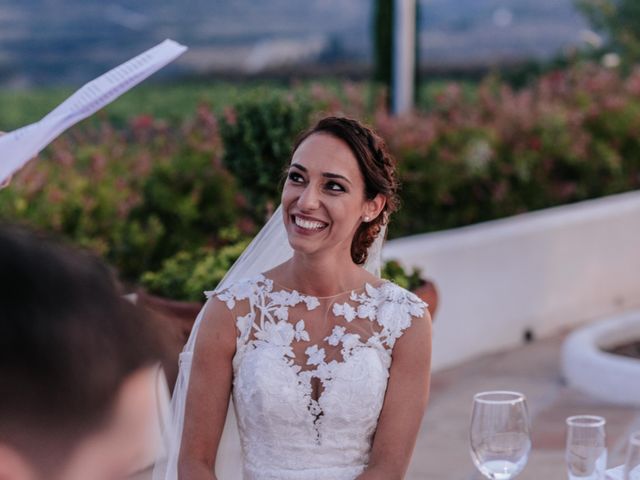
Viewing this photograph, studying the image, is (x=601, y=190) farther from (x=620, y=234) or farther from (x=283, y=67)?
(x=283, y=67)

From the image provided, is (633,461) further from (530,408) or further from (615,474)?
(530,408)

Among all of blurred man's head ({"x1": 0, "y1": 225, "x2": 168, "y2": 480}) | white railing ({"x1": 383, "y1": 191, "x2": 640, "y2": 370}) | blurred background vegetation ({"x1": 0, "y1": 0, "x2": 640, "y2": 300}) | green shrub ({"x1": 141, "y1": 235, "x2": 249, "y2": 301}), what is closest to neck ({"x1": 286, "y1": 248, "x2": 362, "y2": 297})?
blurred background vegetation ({"x1": 0, "y1": 0, "x2": 640, "y2": 300})

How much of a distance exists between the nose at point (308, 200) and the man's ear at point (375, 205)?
178 millimetres

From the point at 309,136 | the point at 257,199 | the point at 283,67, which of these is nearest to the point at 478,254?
the point at 257,199

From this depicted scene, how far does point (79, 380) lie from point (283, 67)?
20057 millimetres

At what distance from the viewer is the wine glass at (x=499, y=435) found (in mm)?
2910

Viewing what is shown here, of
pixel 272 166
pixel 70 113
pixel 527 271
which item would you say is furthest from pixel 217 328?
pixel 527 271

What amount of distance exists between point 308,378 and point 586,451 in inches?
28.6

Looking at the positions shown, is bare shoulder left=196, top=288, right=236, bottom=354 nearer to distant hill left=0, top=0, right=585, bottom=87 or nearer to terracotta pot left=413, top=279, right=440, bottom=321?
terracotta pot left=413, top=279, right=440, bottom=321

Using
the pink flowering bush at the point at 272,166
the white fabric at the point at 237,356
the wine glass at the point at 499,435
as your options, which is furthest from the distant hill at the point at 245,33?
the wine glass at the point at 499,435

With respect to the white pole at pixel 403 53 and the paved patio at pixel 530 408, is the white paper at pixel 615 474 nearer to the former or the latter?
the paved patio at pixel 530 408

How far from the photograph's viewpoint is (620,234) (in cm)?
920

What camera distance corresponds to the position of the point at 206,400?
3213 millimetres

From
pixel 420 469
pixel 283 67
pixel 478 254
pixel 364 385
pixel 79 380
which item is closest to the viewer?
pixel 79 380
